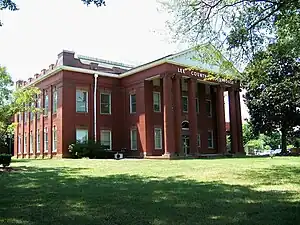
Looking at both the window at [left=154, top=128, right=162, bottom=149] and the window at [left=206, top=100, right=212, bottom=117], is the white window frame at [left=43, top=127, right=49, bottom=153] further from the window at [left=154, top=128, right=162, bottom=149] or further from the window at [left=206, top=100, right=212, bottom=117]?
the window at [left=206, top=100, right=212, bottom=117]

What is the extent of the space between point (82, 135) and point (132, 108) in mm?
5024

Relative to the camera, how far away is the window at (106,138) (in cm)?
3225

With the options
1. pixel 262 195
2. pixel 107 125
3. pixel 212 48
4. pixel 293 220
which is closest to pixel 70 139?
pixel 107 125

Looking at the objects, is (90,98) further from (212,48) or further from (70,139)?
(212,48)

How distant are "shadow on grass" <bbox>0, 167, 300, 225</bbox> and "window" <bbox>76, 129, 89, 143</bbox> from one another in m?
20.9

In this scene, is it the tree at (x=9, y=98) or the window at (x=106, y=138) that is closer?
the tree at (x=9, y=98)

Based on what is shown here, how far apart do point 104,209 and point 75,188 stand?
3164 mm

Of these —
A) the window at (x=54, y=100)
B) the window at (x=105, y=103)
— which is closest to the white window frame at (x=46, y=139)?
the window at (x=54, y=100)

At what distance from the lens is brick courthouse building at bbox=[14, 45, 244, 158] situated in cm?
2930

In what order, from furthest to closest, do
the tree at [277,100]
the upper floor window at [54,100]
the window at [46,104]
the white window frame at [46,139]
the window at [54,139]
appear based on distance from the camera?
the window at [46,104] < the white window frame at [46,139] < the tree at [277,100] < the upper floor window at [54,100] < the window at [54,139]

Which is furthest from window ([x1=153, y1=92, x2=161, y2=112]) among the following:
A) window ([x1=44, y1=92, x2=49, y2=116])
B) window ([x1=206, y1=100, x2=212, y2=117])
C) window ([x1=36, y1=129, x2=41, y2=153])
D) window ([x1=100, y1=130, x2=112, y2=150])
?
window ([x1=36, y1=129, x2=41, y2=153])

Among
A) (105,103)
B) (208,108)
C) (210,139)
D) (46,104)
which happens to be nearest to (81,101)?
(105,103)

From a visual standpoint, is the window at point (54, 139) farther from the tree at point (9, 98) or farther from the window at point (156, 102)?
the window at point (156, 102)

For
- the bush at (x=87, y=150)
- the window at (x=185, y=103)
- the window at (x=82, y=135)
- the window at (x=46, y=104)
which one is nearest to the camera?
the bush at (x=87, y=150)
